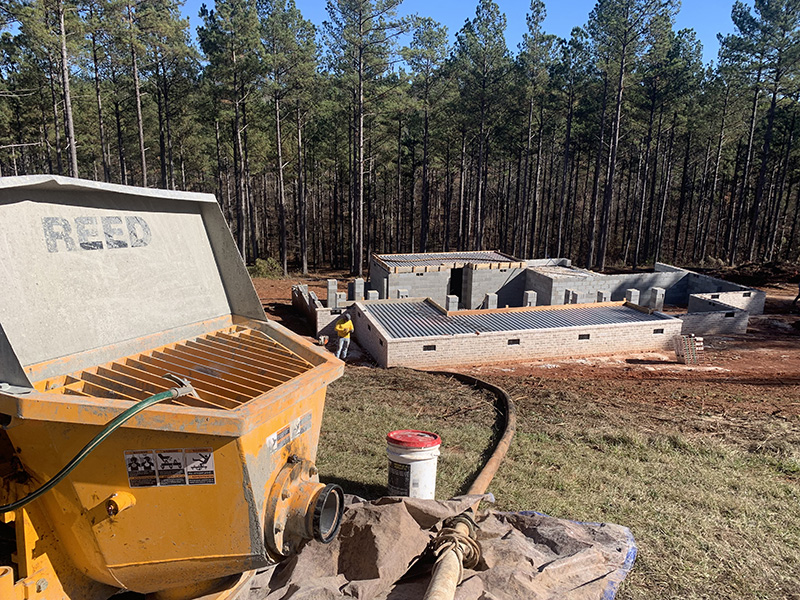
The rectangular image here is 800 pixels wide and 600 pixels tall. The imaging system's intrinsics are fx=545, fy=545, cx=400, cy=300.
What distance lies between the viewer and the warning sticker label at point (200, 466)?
288 centimetres

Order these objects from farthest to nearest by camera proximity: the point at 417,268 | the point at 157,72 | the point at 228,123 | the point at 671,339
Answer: the point at 228,123
the point at 157,72
the point at 417,268
the point at 671,339


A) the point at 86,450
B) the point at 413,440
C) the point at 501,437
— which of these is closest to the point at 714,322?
the point at 501,437

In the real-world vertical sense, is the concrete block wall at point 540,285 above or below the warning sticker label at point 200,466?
below

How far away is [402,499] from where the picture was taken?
4809 millimetres

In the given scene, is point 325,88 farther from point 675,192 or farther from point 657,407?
point 675,192

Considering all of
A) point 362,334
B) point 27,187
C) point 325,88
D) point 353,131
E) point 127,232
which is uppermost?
point 325,88

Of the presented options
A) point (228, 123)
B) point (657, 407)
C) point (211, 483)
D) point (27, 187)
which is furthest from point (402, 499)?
point (228, 123)

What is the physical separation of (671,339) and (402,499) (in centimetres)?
1538

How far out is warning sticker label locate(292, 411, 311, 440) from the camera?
346 cm

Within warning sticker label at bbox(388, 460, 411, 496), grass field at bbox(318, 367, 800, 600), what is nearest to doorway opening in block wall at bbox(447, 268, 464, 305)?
grass field at bbox(318, 367, 800, 600)

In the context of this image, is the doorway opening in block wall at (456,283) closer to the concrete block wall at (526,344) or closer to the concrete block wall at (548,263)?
the concrete block wall at (548,263)

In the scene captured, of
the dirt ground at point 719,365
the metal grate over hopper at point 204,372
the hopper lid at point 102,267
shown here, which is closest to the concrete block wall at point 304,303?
the dirt ground at point 719,365

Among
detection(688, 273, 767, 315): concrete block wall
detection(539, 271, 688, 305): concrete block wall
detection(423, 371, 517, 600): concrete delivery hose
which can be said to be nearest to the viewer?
detection(423, 371, 517, 600): concrete delivery hose

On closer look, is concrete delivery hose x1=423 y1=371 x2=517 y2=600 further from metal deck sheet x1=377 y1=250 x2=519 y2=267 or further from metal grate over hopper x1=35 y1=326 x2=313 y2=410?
metal deck sheet x1=377 y1=250 x2=519 y2=267
